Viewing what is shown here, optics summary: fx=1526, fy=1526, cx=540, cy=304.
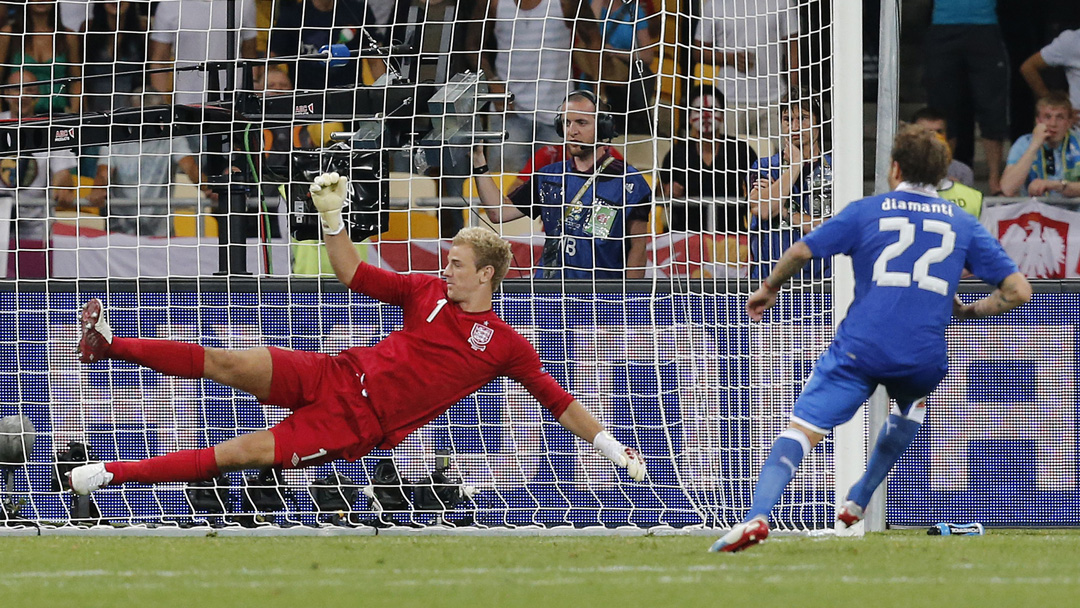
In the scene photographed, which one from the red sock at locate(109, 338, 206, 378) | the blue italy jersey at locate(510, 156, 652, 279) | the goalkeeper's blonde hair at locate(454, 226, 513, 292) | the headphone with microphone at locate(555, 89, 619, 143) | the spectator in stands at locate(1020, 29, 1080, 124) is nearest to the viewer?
the red sock at locate(109, 338, 206, 378)

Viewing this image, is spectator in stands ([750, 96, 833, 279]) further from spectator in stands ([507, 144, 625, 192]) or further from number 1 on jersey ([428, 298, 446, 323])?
number 1 on jersey ([428, 298, 446, 323])

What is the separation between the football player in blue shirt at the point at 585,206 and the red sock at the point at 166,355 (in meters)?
2.46

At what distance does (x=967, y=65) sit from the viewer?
37.9 feet

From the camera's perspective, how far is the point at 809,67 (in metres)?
7.75

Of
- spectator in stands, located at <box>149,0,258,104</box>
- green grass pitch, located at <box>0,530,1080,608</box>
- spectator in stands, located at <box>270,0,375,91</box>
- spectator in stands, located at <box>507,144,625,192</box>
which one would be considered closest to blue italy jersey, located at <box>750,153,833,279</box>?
spectator in stands, located at <box>507,144,625,192</box>

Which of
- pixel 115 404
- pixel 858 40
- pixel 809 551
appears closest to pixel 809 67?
pixel 858 40

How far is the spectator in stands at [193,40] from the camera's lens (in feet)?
31.9

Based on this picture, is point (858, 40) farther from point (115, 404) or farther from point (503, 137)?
point (115, 404)

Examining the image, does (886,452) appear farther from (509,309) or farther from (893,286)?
(509,309)

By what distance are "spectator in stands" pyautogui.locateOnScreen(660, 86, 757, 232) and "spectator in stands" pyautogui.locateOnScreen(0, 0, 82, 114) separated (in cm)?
393

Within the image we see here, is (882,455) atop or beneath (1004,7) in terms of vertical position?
beneath

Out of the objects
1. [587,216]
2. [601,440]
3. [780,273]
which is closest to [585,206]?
[587,216]

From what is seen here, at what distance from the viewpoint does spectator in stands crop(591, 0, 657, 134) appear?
30.5 ft

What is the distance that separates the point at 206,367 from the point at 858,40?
11.1ft
